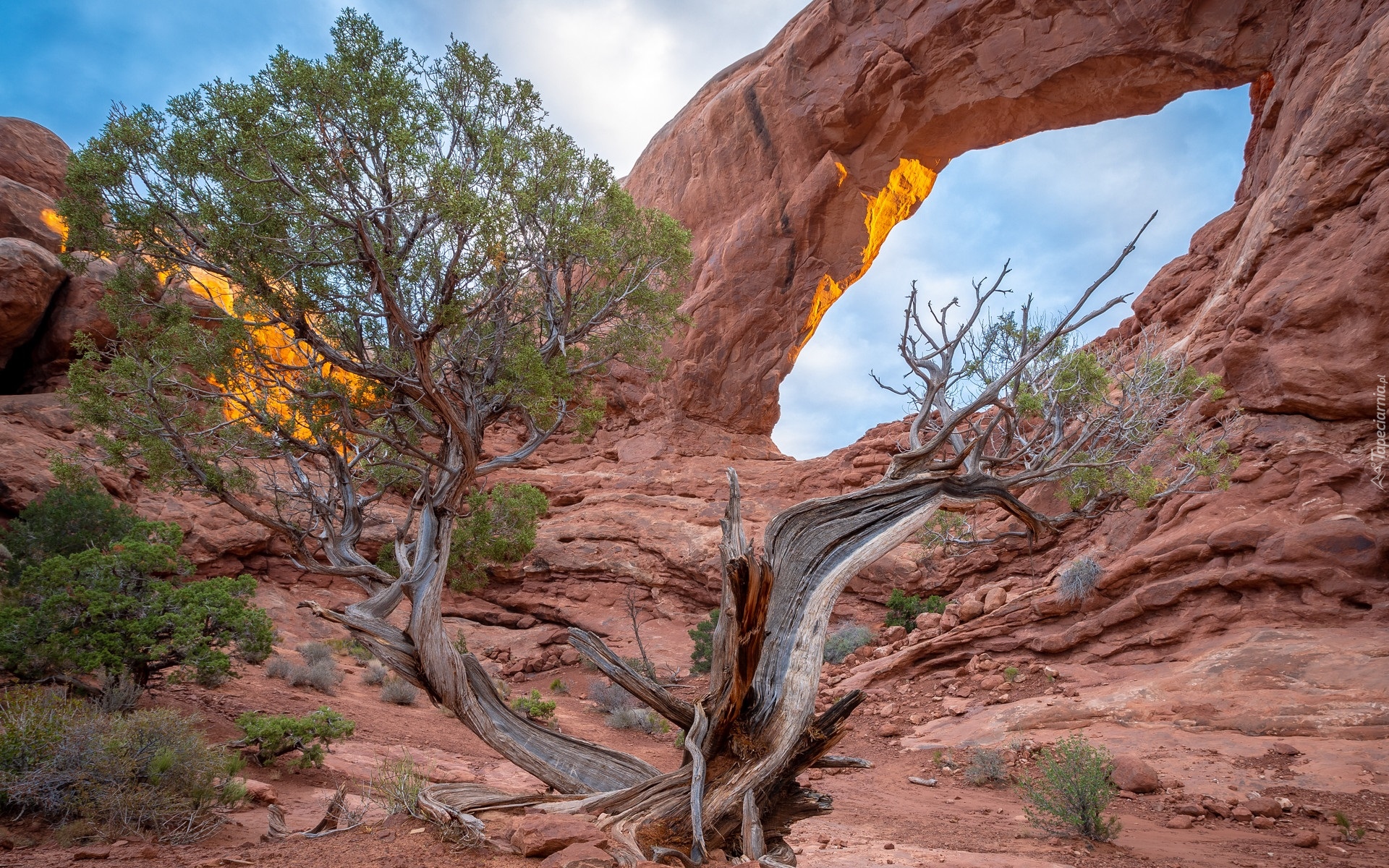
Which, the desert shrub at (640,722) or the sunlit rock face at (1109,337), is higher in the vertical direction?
the sunlit rock face at (1109,337)

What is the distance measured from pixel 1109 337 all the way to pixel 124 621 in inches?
946

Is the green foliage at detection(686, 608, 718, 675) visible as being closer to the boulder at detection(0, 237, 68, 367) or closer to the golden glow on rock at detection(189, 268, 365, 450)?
the golden glow on rock at detection(189, 268, 365, 450)

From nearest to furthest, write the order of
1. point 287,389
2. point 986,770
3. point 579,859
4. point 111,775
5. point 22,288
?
point 579,859 → point 111,775 → point 986,770 → point 287,389 → point 22,288

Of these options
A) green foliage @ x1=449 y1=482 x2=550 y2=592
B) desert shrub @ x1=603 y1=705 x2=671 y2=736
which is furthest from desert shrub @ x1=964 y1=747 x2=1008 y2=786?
green foliage @ x1=449 y1=482 x2=550 y2=592

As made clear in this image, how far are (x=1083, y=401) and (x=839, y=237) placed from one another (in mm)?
16320

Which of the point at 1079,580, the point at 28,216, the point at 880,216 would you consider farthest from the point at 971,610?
the point at 28,216

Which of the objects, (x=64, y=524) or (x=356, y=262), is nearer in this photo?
(x=356, y=262)

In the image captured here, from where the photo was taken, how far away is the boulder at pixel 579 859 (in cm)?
334

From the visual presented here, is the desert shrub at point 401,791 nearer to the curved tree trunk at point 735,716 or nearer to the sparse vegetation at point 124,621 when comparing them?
the curved tree trunk at point 735,716

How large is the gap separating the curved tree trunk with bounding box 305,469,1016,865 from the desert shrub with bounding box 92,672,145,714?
9.71 feet

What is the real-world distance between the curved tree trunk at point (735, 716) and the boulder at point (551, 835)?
0.57 ft

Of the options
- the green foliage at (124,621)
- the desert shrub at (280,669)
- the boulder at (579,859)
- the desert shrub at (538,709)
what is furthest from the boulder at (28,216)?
the boulder at (579,859)

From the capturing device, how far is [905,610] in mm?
16391

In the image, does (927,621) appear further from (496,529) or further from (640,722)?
(496,529)
